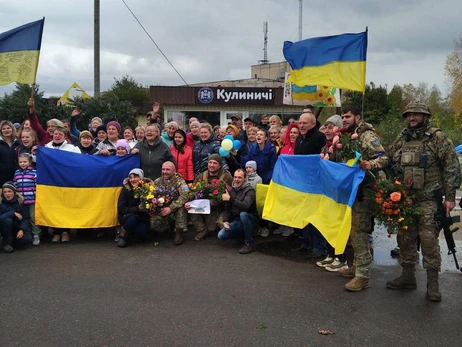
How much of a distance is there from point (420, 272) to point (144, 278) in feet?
12.0

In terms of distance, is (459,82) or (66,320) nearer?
(66,320)

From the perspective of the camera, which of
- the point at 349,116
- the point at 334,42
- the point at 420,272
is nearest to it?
the point at 349,116

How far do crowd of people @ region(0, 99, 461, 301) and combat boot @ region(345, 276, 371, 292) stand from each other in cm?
1

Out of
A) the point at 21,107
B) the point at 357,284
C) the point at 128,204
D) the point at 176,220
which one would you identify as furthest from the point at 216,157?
the point at 21,107

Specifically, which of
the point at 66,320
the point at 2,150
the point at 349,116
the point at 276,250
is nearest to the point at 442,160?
the point at 349,116

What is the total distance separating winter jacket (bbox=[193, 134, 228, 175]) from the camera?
7973 mm

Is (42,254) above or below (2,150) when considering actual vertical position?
below

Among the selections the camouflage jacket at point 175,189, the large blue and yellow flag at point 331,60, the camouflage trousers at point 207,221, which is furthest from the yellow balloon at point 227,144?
the large blue and yellow flag at point 331,60

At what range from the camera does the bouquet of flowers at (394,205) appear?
4836 mm

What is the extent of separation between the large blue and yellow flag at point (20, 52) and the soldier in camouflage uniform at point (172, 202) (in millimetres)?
2830

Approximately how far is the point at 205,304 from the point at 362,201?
2.26 meters

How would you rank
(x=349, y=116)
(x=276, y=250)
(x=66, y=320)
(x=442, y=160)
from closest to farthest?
1. (x=66, y=320)
2. (x=442, y=160)
3. (x=349, y=116)
4. (x=276, y=250)

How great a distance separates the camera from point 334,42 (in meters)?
6.29

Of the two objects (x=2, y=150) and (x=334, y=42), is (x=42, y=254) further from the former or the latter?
(x=334, y=42)
